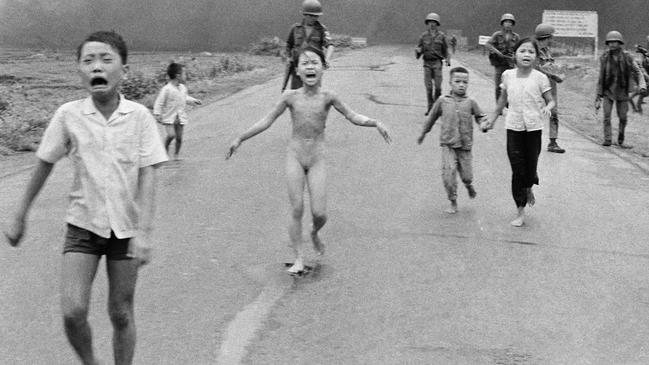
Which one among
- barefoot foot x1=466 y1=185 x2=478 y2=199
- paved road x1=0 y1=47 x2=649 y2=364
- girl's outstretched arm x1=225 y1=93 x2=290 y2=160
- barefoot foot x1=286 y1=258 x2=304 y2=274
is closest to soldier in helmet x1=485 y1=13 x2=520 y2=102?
paved road x1=0 y1=47 x2=649 y2=364

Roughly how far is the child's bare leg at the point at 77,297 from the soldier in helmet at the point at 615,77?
36.4 feet

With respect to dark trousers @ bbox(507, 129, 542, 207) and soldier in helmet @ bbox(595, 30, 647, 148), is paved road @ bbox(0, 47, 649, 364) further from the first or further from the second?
soldier in helmet @ bbox(595, 30, 647, 148)

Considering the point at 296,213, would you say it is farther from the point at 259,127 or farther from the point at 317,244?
the point at 259,127

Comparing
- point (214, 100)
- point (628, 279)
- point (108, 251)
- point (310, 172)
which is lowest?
point (214, 100)

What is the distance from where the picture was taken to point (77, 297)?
166 inches

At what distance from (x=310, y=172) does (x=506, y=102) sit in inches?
110

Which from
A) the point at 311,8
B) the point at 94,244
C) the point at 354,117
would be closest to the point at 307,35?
the point at 311,8

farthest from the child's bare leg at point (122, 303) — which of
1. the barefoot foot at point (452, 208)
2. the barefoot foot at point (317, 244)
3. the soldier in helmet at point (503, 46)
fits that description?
the soldier in helmet at point (503, 46)

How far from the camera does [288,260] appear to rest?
725 cm

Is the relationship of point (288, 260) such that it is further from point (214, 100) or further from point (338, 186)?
point (214, 100)

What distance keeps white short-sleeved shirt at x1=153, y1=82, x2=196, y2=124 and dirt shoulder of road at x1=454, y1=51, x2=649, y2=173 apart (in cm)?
558

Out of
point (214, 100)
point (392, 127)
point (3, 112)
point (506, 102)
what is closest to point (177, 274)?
point (506, 102)

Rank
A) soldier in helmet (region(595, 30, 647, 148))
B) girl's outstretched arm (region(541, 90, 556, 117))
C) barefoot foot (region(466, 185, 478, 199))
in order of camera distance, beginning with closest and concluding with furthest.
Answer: girl's outstretched arm (region(541, 90, 556, 117)) < barefoot foot (region(466, 185, 478, 199)) < soldier in helmet (region(595, 30, 647, 148))

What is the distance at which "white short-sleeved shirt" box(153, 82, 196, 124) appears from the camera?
38.3 feet
